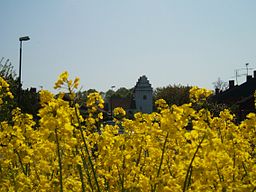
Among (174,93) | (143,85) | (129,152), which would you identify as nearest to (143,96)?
(143,85)

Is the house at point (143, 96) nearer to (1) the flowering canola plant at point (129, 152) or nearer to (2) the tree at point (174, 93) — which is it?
(2) the tree at point (174, 93)

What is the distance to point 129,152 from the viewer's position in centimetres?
530

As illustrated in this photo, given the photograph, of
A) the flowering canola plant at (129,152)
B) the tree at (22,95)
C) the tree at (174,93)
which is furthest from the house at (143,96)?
the flowering canola plant at (129,152)

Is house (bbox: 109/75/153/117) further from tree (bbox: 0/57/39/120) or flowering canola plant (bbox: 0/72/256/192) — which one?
flowering canola plant (bbox: 0/72/256/192)

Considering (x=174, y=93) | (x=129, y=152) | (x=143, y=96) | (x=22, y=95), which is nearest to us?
(x=129, y=152)

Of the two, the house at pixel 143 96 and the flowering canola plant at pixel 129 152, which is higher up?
the house at pixel 143 96

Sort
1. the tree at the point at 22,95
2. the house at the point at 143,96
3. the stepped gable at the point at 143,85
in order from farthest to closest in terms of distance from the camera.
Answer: the stepped gable at the point at 143,85 < the house at the point at 143,96 < the tree at the point at 22,95

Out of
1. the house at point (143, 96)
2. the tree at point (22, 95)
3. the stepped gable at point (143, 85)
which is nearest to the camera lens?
the tree at point (22, 95)

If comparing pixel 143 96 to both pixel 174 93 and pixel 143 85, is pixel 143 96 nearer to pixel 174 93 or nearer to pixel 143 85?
pixel 143 85

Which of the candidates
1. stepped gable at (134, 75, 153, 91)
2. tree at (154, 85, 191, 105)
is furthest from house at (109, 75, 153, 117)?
tree at (154, 85, 191, 105)

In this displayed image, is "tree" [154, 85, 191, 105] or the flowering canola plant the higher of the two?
"tree" [154, 85, 191, 105]

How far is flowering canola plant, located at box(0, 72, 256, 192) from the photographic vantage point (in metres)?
3.95

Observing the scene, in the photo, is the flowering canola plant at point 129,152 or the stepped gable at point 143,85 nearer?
the flowering canola plant at point 129,152

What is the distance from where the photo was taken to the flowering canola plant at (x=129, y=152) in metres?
3.95
